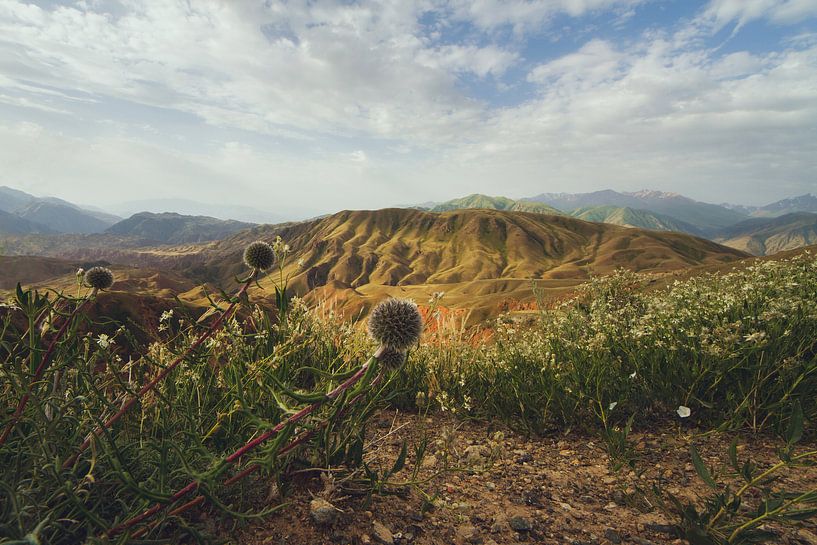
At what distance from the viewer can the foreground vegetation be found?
246cm

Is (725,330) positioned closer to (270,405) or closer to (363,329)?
(270,405)

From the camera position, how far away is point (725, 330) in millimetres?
4359

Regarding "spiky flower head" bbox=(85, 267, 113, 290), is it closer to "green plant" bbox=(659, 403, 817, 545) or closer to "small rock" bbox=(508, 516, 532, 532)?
"small rock" bbox=(508, 516, 532, 532)

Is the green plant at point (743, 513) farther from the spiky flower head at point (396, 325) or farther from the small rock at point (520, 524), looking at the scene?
the spiky flower head at point (396, 325)

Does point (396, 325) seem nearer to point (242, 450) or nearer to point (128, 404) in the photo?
point (242, 450)

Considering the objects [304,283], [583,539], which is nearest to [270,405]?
[583,539]

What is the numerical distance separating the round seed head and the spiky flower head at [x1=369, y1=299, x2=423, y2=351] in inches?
3.3

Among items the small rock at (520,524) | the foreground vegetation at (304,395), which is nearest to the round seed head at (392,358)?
the foreground vegetation at (304,395)

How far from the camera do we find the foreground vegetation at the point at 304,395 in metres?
2.46

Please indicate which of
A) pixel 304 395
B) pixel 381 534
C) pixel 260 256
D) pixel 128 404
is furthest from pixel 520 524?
pixel 260 256

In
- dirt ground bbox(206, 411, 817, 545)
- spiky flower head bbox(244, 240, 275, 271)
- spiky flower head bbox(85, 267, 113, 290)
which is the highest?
spiky flower head bbox(244, 240, 275, 271)

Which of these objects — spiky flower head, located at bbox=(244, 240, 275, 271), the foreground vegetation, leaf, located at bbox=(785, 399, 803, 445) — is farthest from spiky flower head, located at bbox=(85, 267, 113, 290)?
leaf, located at bbox=(785, 399, 803, 445)

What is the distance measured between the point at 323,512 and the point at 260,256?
253 cm

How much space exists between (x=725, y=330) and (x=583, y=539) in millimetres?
2913
